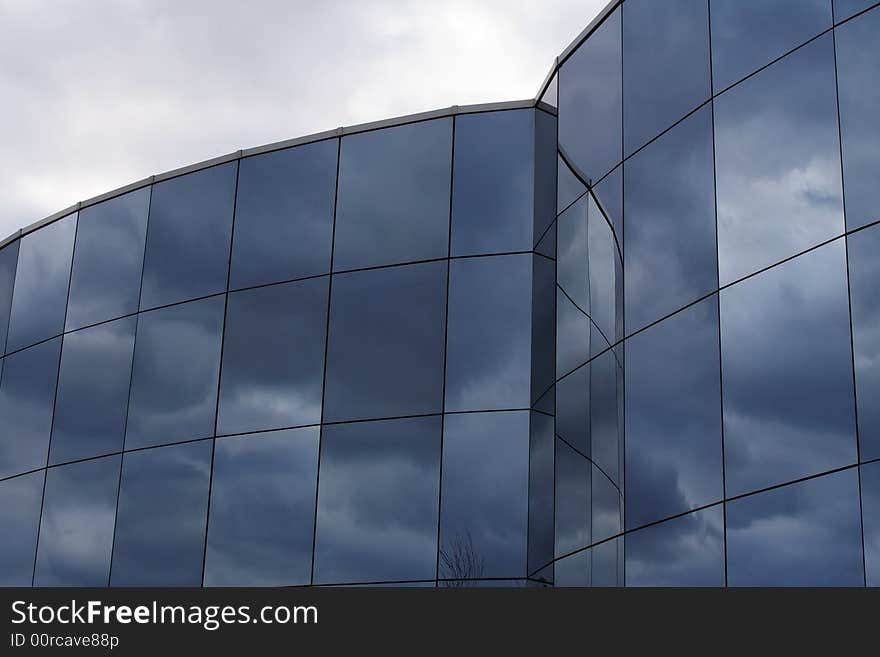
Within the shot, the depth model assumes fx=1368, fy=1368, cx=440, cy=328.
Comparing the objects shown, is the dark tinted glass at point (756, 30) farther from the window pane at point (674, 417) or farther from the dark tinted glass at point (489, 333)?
the dark tinted glass at point (489, 333)

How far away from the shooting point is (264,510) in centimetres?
2903

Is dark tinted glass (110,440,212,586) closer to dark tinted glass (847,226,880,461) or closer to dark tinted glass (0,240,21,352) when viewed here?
dark tinted glass (0,240,21,352)

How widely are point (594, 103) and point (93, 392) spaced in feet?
46.2

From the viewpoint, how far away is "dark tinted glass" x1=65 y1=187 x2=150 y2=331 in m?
33.2

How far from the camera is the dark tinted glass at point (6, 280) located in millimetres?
35875

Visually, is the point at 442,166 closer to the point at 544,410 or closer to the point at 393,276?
the point at 393,276

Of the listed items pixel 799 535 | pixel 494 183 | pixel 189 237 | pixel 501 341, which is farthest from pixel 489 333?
pixel 799 535

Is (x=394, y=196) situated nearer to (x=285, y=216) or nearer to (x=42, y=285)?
(x=285, y=216)

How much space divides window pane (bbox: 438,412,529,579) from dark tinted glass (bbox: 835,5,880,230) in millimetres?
8932

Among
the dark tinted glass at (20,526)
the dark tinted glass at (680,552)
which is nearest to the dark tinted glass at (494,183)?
the dark tinted glass at (680,552)

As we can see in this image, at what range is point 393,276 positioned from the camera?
96.6ft

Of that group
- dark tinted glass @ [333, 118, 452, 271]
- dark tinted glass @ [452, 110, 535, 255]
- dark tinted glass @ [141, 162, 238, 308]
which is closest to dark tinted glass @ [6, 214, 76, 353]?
dark tinted glass @ [141, 162, 238, 308]
